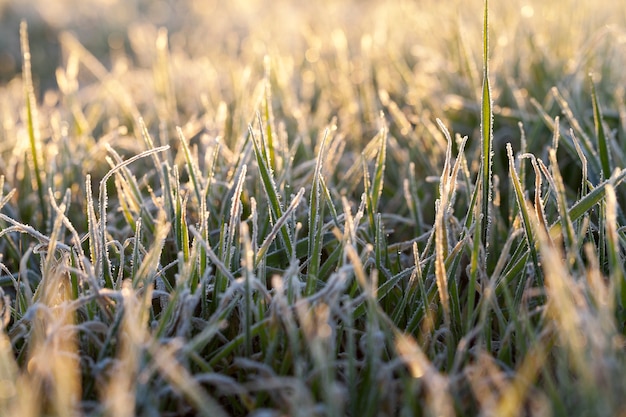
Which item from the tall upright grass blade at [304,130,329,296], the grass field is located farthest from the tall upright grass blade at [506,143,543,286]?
the tall upright grass blade at [304,130,329,296]

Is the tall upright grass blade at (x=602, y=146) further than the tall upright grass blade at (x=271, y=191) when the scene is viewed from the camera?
Yes

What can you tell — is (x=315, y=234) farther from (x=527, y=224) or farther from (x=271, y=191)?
(x=527, y=224)

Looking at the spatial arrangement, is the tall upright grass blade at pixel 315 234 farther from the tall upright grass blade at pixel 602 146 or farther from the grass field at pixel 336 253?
the tall upright grass blade at pixel 602 146

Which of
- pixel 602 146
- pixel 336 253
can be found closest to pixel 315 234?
pixel 336 253

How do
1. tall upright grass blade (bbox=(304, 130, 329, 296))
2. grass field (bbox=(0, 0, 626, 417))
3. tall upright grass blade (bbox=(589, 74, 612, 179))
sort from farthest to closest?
tall upright grass blade (bbox=(589, 74, 612, 179)) < tall upright grass blade (bbox=(304, 130, 329, 296)) < grass field (bbox=(0, 0, 626, 417))

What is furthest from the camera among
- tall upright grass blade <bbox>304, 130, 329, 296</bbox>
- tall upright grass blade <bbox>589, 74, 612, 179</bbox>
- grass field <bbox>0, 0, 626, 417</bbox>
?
tall upright grass blade <bbox>589, 74, 612, 179</bbox>

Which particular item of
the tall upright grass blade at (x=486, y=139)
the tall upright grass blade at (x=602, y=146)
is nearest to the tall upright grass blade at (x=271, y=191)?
the tall upright grass blade at (x=486, y=139)

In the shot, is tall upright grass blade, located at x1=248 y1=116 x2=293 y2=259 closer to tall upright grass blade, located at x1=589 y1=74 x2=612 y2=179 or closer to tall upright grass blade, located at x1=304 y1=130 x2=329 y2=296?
tall upright grass blade, located at x1=304 y1=130 x2=329 y2=296

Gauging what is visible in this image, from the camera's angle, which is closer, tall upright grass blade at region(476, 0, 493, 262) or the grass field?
the grass field
